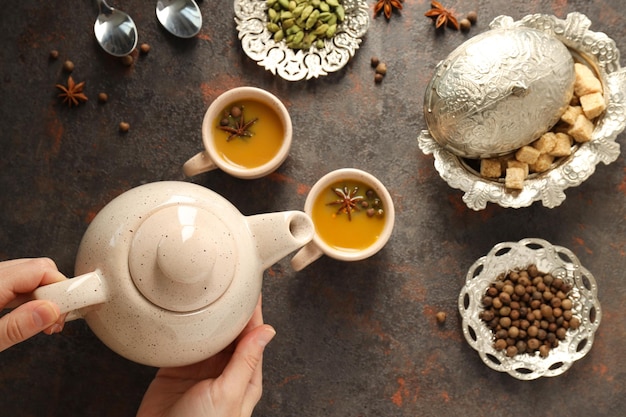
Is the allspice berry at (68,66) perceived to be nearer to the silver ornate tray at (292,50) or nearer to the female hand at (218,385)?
the silver ornate tray at (292,50)

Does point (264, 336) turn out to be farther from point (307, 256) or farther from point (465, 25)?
point (465, 25)

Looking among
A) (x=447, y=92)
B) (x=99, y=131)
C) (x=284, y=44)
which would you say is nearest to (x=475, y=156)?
(x=447, y=92)

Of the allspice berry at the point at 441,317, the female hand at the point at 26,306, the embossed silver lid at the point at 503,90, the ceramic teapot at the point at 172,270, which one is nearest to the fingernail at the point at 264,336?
the ceramic teapot at the point at 172,270

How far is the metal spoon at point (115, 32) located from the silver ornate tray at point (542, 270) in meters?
0.94

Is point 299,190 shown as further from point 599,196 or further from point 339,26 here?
point 599,196

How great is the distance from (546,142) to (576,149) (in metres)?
0.08

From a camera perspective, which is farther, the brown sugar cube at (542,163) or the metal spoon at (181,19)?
the metal spoon at (181,19)

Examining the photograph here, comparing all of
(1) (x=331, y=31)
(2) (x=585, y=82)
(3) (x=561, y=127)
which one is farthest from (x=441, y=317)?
(1) (x=331, y=31)

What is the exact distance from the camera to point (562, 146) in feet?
4.47

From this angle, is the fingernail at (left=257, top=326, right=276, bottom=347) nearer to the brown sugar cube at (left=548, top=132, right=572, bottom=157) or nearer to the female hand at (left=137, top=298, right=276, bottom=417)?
the female hand at (left=137, top=298, right=276, bottom=417)

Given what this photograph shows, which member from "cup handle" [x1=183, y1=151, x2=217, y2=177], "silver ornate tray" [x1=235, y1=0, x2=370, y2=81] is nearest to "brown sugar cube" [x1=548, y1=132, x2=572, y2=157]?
"silver ornate tray" [x1=235, y1=0, x2=370, y2=81]

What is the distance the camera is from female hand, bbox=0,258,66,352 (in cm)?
92

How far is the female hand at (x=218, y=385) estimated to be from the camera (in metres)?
1.12

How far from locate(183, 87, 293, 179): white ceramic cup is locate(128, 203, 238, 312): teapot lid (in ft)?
1.28
